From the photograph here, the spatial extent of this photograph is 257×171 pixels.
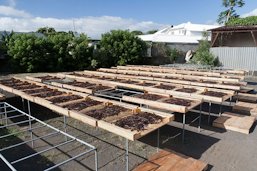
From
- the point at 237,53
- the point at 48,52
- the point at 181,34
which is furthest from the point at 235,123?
the point at 181,34

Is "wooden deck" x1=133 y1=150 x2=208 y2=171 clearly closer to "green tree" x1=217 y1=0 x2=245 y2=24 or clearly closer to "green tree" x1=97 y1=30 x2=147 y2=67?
"green tree" x1=97 y1=30 x2=147 y2=67

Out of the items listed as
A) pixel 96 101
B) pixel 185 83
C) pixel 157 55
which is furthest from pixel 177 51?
pixel 96 101

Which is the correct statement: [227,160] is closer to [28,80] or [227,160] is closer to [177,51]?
[28,80]

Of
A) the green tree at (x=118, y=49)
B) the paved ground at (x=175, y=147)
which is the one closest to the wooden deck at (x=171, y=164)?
the paved ground at (x=175, y=147)

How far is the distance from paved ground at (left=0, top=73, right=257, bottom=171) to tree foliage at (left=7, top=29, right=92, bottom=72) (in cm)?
1034

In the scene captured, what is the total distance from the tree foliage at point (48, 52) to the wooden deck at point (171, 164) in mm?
13133

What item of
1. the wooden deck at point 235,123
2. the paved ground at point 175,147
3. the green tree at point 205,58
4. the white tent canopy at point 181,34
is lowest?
the paved ground at point 175,147

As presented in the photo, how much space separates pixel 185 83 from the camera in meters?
7.16

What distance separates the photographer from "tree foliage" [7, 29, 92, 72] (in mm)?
14570

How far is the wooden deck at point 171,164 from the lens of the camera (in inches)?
140

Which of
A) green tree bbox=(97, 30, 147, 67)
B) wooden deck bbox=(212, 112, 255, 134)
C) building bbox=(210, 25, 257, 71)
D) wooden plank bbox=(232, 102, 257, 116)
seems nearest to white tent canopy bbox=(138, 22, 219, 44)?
building bbox=(210, 25, 257, 71)

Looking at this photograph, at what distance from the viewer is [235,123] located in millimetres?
5574

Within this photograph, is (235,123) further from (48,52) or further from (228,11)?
(228,11)

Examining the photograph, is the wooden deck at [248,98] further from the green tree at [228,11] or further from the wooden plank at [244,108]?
the green tree at [228,11]
